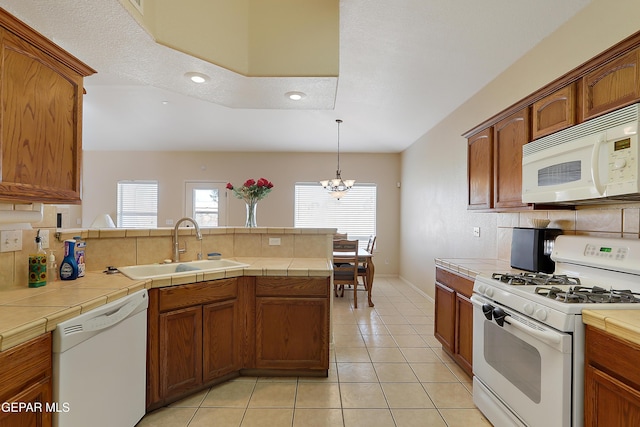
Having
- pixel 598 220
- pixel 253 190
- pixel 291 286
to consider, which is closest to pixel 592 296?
pixel 598 220

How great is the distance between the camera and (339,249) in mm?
4469

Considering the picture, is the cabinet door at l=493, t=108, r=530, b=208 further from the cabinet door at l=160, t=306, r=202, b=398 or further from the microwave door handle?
the cabinet door at l=160, t=306, r=202, b=398

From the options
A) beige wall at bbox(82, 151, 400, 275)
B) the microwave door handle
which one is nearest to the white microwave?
the microwave door handle

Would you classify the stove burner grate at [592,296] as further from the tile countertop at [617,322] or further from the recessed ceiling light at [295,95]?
the recessed ceiling light at [295,95]


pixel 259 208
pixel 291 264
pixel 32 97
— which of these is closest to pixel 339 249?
pixel 291 264

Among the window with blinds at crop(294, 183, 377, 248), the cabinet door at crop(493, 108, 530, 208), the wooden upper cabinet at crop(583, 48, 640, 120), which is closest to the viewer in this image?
the wooden upper cabinet at crop(583, 48, 640, 120)

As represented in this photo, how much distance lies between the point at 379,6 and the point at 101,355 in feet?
8.89

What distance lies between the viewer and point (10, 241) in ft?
5.50

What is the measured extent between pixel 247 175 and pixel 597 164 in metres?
5.75

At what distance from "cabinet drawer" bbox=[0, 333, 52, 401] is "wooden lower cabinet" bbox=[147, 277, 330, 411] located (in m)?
0.83

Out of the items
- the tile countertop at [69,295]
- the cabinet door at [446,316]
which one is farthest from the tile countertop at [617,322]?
the tile countertop at [69,295]

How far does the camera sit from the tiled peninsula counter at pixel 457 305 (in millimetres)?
2297

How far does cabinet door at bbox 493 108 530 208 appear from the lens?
7.17 feet

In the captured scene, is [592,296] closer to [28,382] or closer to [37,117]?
[28,382]
